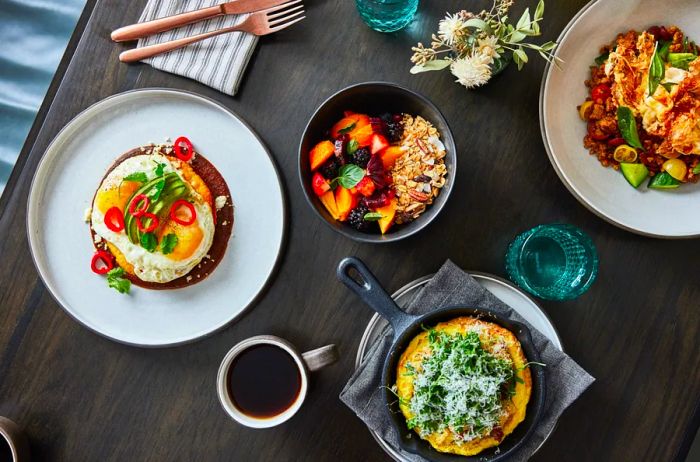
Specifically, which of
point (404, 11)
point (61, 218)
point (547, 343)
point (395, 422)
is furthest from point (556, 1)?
point (61, 218)

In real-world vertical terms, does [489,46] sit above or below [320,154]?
above

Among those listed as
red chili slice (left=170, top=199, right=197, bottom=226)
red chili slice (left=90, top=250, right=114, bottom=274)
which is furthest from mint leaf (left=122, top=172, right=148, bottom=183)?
red chili slice (left=90, top=250, right=114, bottom=274)

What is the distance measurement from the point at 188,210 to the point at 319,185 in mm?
451

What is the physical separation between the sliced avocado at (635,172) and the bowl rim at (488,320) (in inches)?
24.4

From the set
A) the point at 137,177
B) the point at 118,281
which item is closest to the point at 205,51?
the point at 137,177

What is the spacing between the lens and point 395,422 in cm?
168

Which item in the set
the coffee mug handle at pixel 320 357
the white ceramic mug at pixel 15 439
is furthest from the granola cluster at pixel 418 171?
the white ceramic mug at pixel 15 439

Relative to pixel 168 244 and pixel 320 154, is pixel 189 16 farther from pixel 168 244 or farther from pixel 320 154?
pixel 168 244

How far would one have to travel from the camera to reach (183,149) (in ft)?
6.50

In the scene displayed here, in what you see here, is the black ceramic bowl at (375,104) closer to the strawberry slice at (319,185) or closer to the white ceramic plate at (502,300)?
the strawberry slice at (319,185)

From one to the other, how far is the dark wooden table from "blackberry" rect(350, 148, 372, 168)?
0.82ft

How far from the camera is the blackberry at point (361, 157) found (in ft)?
5.99

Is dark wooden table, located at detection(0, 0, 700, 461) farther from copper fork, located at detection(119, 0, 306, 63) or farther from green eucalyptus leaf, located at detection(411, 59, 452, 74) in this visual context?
green eucalyptus leaf, located at detection(411, 59, 452, 74)

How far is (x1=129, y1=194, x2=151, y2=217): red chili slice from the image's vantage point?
1.88 metres
